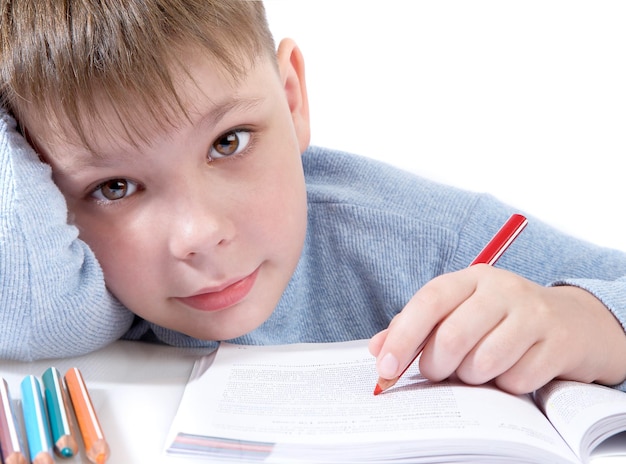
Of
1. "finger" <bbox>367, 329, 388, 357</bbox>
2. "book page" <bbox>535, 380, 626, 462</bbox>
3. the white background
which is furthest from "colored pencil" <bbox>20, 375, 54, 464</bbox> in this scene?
the white background

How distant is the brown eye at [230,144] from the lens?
880 millimetres

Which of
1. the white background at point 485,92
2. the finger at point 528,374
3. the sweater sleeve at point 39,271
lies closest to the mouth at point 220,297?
the sweater sleeve at point 39,271

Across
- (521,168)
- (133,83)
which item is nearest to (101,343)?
(133,83)

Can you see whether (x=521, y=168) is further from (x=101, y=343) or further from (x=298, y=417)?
(x=298, y=417)

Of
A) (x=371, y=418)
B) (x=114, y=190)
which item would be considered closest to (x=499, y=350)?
(x=371, y=418)

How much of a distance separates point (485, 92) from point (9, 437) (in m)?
1.24

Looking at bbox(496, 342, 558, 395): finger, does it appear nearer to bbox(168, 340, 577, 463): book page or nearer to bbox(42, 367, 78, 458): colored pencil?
bbox(168, 340, 577, 463): book page

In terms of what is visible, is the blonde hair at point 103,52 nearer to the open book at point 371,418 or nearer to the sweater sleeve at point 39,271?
the sweater sleeve at point 39,271

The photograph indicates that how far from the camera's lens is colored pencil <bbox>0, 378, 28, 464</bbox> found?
0.61 m

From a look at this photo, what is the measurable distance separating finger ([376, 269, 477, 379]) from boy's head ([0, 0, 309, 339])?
0.22m

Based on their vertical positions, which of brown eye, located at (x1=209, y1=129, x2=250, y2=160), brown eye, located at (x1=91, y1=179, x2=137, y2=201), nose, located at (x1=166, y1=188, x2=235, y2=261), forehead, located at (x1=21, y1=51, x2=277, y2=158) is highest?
forehead, located at (x1=21, y1=51, x2=277, y2=158)

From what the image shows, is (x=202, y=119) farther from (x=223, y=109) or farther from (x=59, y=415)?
(x=59, y=415)

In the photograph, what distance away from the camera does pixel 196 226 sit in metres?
0.82

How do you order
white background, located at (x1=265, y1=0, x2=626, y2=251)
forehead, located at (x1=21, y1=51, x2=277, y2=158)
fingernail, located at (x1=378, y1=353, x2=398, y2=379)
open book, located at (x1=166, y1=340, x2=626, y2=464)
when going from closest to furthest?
open book, located at (x1=166, y1=340, x2=626, y2=464)
fingernail, located at (x1=378, y1=353, x2=398, y2=379)
forehead, located at (x1=21, y1=51, x2=277, y2=158)
white background, located at (x1=265, y1=0, x2=626, y2=251)
